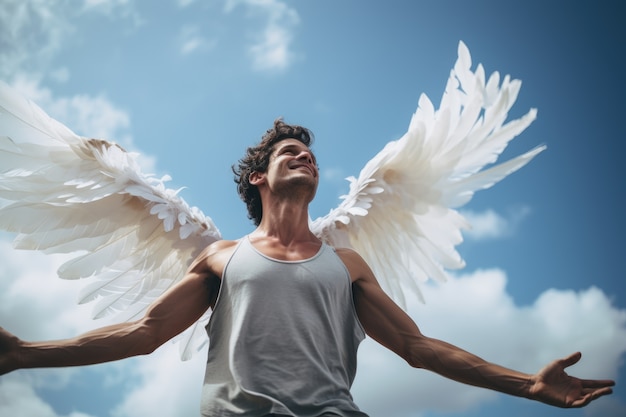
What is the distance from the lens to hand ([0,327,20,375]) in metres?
3.22

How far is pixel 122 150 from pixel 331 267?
1462 mm

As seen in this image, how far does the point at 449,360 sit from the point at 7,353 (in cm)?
207

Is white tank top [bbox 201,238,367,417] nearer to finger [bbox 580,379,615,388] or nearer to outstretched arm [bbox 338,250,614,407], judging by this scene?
outstretched arm [bbox 338,250,614,407]

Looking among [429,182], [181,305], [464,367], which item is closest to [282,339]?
[181,305]

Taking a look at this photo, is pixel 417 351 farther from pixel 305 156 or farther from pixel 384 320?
pixel 305 156

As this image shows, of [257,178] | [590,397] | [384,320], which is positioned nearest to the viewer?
[590,397]

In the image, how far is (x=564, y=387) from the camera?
10.7 feet

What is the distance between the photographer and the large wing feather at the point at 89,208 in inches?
159

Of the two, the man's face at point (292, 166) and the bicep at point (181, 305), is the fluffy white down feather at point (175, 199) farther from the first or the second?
the bicep at point (181, 305)

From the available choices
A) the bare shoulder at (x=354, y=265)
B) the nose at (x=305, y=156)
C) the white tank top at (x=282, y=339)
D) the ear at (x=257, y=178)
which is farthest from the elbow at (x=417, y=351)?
the ear at (x=257, y=178)

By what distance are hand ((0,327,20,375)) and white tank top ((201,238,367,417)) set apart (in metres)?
0.88

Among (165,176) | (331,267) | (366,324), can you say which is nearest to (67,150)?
(165,176)

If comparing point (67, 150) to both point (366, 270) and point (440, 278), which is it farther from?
point (440, 278)

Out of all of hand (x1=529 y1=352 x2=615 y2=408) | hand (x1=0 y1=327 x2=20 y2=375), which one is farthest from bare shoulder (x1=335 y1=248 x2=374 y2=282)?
hand (x1=0 y1=327 x2=20 y2=375)
